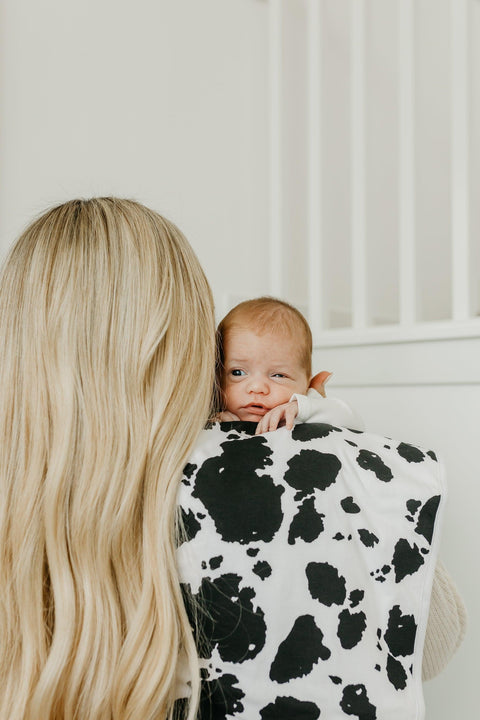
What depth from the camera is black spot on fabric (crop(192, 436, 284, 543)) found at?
2.85 ft

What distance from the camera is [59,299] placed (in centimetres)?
90

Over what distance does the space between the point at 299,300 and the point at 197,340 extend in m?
1.13

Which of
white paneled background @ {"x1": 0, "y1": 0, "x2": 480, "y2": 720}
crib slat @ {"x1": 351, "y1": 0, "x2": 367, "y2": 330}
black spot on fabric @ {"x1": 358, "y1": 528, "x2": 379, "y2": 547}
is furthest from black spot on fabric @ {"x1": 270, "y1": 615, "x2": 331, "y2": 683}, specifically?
crib slat @ {"x1": 351, "y1": 0, "x2": 367, "y2": 330}

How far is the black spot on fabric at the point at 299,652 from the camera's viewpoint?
87 cm

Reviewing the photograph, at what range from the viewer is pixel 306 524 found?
2.90 ft

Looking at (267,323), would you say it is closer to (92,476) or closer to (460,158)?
(92,476)

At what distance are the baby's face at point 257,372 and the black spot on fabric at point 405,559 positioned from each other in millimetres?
341

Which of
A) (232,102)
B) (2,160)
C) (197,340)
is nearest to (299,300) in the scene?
(232,102)

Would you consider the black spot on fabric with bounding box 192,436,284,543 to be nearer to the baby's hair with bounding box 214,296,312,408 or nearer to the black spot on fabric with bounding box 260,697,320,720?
the black spot on fabric with bounding box 260,697,320,720

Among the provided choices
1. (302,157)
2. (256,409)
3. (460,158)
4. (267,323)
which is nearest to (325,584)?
(256,409)

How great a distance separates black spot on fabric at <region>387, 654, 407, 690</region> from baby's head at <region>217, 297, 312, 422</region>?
0.43 m

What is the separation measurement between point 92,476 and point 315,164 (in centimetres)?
120

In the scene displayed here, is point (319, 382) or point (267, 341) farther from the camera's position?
point (319, 382)

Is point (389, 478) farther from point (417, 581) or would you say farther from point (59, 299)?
point (59, 299)
